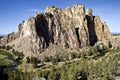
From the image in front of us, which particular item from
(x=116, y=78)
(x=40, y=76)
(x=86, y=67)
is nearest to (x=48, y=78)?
(x=40, y=76)

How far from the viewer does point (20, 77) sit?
182250mm

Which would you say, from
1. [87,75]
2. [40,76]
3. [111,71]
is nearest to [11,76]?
[40,76]

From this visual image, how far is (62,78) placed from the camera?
553 feet

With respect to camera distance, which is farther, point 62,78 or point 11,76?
point 11,76

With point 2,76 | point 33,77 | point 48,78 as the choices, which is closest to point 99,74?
point 48,78

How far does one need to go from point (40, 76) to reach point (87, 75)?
1435 inches

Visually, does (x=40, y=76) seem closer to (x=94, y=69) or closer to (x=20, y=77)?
(x=20, y=77)

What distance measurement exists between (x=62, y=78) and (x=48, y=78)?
1392 centimetres

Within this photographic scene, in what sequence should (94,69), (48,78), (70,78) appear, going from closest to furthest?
(70,78) < (48,78) < (94,69)

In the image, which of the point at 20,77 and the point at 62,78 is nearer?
the point at 62,78

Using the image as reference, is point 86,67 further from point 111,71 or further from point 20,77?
point 20,77

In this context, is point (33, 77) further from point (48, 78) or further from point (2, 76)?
point (2, 76)

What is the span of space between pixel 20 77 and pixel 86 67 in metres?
54.0

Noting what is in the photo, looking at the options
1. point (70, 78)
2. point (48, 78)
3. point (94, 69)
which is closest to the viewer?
point (70, 78)
